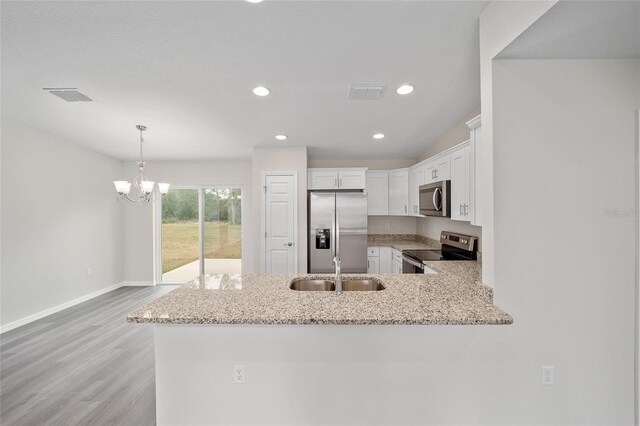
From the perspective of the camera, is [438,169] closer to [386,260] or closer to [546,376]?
[386,260]

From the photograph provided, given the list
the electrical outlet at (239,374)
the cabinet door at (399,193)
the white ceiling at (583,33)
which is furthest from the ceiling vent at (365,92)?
the electrical outlet at (239,374)

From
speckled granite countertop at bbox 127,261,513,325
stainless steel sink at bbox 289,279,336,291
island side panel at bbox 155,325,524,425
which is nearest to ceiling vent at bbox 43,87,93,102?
speckled granite countertop at bbox 127,261,513,325

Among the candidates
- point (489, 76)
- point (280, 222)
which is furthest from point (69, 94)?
point (489, 76)

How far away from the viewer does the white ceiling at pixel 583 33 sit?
47.3 inches

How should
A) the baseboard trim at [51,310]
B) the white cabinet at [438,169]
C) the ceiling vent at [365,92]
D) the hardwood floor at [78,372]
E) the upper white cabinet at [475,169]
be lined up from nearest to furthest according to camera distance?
the hardwood floor at [78,372] → the upper white cabinet at [475,169] → the ceiling vent at [365,92] → the white cabinet at [438,169] → the baseboard trim at [51,310]

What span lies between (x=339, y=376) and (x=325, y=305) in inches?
16.5

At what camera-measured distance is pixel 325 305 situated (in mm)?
1619

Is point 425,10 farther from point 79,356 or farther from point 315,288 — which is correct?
point 79,356

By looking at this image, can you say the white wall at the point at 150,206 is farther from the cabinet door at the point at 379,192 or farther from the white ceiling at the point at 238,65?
the cabinet door at the point at 379,192

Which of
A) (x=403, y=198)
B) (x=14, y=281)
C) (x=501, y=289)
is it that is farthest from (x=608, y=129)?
(x=14, y=281)

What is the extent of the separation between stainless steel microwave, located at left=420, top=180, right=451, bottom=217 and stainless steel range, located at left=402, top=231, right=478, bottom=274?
1.35 feet

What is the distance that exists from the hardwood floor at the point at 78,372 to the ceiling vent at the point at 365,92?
3.09 metres

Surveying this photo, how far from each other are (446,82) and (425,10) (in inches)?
39.5

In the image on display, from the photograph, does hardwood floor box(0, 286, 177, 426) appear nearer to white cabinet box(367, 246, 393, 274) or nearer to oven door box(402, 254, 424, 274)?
oven door box(402, 254, 424, 274)
